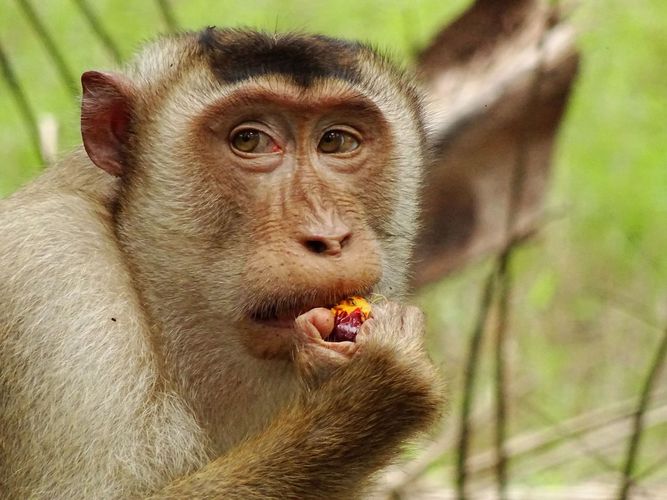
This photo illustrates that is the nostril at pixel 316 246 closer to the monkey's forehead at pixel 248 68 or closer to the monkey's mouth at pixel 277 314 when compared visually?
the monkey's mouth at pixel 277 314

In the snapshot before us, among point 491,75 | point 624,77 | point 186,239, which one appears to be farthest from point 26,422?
point 624,77

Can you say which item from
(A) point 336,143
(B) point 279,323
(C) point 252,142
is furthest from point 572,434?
(C) point 252,142

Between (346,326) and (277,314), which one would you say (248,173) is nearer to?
(277,314)

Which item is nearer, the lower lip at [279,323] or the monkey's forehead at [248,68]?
the lower lip at [279,323]

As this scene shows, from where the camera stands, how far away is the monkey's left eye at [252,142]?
4.06 metres

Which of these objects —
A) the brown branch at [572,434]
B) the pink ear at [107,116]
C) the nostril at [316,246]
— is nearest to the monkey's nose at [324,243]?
the nostril at [316,246]

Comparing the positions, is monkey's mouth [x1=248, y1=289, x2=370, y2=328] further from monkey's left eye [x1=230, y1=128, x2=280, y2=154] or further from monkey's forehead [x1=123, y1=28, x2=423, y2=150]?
monkey's forehead [x1=123, y1=28, x2=423, y2=150]

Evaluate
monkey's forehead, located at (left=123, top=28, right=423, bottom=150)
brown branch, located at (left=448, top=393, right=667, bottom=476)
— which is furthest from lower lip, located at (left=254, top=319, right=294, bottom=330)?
brown branch, located at (left=448, top=393, right=667, bottom=476)

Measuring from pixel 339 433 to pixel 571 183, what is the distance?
6659mm

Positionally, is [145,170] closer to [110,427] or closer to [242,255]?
[242,255]

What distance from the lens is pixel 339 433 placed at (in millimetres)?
3574

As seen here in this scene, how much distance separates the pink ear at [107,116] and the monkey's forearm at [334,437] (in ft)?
3.73

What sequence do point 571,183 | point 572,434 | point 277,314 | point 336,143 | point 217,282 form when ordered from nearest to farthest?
1. point 277,314
2. point 217,282
3. point 336,143
4. point 572,434
5. point 571,183

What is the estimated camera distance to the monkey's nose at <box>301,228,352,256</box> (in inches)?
146
